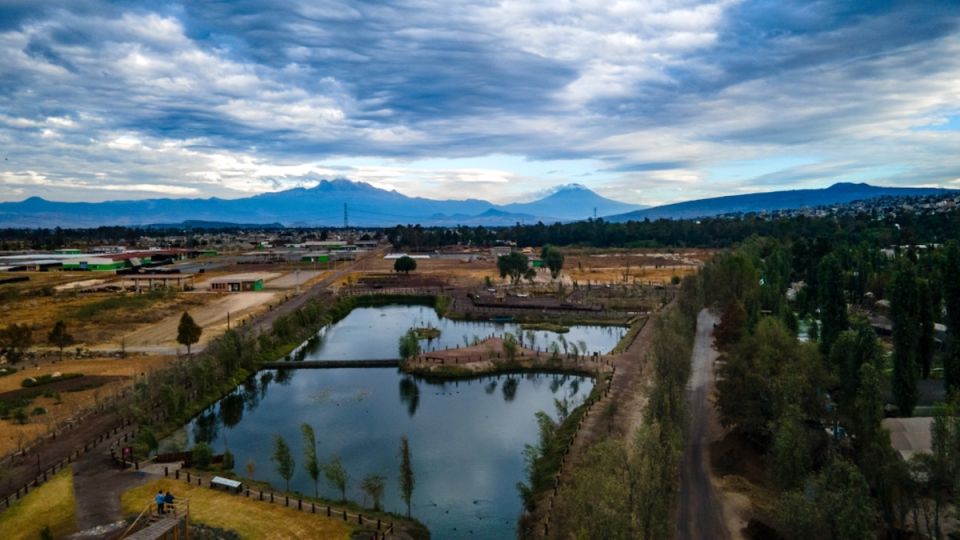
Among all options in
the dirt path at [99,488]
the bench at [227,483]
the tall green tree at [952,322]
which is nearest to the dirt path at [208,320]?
the dirt path at [99,488]

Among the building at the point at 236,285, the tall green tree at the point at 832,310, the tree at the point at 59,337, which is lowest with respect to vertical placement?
the tree at the point at 59,337

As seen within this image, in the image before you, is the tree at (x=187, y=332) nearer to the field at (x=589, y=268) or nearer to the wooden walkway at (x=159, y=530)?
the wooden walkway at (x=159, y=530)

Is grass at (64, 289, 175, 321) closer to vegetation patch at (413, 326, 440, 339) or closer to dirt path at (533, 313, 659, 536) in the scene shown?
vegetation patch at (413, 326, 440, 339)

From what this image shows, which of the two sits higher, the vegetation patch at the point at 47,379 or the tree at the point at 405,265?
the tree at the point at 405,265

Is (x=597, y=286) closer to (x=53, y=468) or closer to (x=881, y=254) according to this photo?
(x=881, y=254)

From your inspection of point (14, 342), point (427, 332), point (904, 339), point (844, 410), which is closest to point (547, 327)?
point (427, 332)

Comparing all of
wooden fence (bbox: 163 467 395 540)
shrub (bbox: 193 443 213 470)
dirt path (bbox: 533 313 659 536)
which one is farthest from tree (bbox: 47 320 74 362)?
dirt path (bbox: 533 313 659 536)
